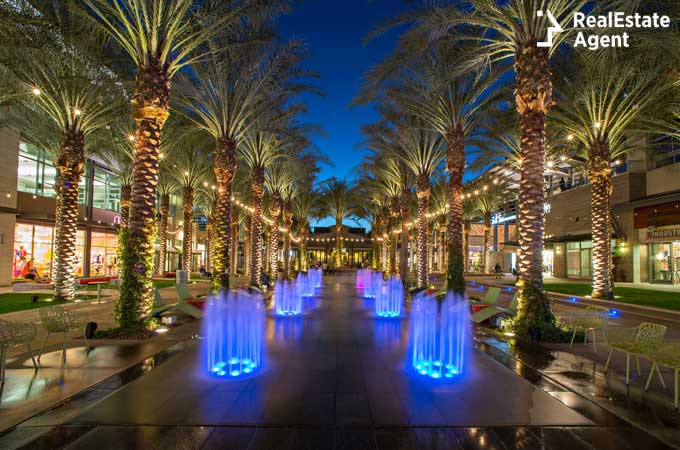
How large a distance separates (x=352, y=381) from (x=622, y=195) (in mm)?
33197

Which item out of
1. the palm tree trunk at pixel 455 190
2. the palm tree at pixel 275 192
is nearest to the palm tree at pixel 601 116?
the palm tree trunk at pixel 455 190

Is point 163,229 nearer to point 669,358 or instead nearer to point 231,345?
point 231,345

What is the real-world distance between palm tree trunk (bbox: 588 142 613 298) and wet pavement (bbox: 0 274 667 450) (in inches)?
537

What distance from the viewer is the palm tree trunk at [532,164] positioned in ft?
32.7

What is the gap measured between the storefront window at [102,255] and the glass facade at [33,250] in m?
3.70

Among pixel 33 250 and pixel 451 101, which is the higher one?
pixel 451 101

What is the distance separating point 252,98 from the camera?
16.2 m

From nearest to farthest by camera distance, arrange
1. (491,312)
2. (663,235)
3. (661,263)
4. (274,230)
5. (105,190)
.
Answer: (491,312) < (663,235) < (274,230) < (661,263) < (105,190)

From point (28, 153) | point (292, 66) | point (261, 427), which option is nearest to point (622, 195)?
point (292, 66)

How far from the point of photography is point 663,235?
2586 cm

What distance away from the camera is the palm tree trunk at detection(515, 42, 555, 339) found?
997 centimetres

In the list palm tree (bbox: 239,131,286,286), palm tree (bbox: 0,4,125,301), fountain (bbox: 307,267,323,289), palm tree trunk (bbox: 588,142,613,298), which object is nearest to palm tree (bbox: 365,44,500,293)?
palm tree trunk (bbox: 588,142,613,298)

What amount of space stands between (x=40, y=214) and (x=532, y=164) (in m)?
30.9

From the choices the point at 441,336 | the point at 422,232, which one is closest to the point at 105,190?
the point at 422,232
